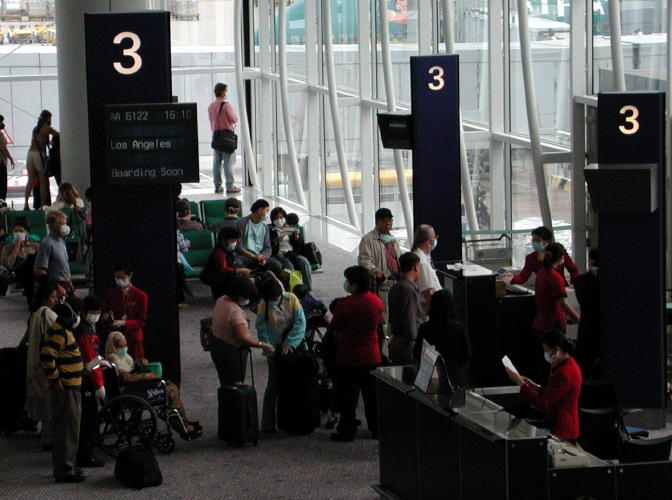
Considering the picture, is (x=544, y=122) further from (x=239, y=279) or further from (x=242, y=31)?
(x=242, y=31)

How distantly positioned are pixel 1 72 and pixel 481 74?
45.9 ft

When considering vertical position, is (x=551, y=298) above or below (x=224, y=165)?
below

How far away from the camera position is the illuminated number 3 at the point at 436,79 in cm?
1434

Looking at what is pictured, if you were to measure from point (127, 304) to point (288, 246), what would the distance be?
4.99 metres

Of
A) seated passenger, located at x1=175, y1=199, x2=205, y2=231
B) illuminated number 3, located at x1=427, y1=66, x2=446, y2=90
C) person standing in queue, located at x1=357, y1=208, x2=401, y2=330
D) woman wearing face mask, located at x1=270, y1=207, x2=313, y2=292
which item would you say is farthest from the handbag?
person standing in queue, located at x1=357, y1=208, x2=401, y2=330

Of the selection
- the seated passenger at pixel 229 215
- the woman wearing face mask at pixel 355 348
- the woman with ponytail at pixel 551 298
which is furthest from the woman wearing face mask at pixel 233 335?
the seated passenger at pixel 229 215

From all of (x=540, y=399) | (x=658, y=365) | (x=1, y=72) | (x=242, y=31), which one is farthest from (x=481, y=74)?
(x=1, y=72)

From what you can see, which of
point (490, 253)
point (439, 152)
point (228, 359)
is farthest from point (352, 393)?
point (490, 253)

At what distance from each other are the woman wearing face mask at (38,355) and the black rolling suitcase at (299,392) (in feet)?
6.64

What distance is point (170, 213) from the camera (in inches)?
493

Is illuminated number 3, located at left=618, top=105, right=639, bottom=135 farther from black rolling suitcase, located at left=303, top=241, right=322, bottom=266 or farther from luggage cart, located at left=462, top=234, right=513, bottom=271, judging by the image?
black rolling suitcase, located at left=303, top=241, right=322, bottom=266

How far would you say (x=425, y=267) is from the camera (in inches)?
488

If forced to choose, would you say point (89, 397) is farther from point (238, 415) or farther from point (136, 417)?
point (238, 415)

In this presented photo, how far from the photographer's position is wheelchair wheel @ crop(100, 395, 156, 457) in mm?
10516
